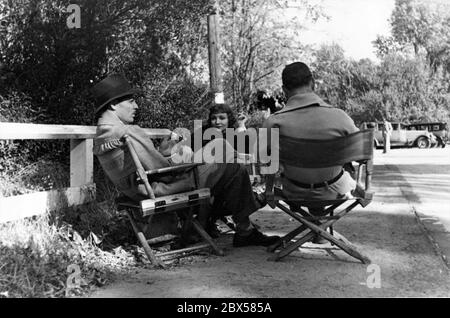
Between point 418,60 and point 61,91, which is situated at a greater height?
point 418,60

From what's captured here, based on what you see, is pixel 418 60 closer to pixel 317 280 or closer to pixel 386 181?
pixel 386 181

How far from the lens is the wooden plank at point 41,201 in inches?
166

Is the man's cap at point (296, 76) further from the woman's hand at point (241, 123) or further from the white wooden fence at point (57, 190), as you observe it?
the white wooden fence at point (57, 190)

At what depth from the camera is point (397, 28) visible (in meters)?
59.4

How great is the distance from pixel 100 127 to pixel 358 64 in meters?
49.8

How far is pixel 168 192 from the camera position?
4422mm

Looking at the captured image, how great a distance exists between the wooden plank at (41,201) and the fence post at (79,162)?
0.10m

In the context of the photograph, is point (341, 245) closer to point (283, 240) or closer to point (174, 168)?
point (283, 240)

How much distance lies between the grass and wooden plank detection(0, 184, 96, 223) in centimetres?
7

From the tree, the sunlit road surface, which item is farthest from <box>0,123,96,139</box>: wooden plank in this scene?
the tree

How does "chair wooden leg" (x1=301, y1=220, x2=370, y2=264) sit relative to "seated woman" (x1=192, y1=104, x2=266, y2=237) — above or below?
below

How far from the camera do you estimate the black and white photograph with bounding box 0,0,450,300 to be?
372 centimetres

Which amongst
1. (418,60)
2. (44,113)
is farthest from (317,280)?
(418,60)
